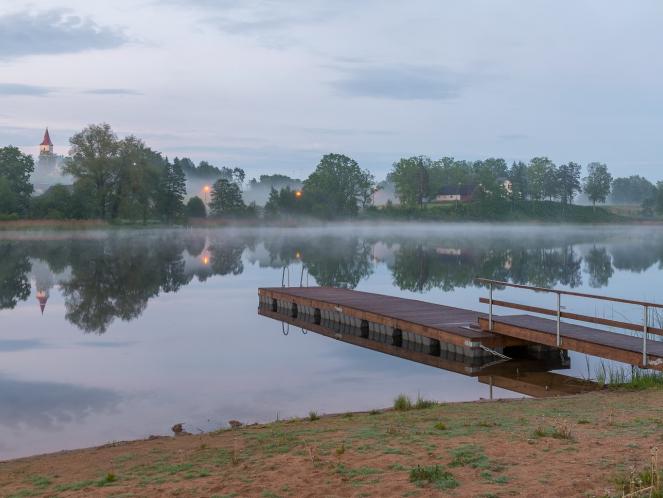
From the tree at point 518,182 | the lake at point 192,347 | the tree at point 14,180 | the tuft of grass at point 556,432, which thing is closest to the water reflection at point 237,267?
the lake at point 192,347

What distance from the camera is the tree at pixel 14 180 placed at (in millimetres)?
78500

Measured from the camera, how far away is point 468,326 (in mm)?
17562

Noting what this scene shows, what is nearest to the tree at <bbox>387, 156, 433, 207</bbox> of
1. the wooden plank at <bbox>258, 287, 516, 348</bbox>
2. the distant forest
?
the distant forest

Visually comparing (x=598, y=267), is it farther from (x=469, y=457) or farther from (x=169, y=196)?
(x=169, y=196)

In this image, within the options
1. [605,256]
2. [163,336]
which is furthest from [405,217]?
[163,336]

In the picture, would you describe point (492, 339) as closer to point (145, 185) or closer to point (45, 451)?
point (45, 451)

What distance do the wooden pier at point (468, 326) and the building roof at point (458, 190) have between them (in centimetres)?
12141

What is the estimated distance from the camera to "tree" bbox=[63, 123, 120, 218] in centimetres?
8325

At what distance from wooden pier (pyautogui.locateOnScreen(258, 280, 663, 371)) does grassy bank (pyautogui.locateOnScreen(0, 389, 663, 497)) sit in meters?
3.46

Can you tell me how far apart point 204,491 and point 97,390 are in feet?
24.1

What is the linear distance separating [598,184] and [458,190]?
31.2 m

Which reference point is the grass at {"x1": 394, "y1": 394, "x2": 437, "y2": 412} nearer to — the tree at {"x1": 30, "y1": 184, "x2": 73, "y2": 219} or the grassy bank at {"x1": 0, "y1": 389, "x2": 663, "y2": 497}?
the grassy bank at {"x1": 0, "y1": 389, "x2": 663, "y2": 497}

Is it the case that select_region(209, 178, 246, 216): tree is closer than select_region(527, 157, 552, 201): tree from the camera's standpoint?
Yes

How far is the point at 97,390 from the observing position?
13.5 metres
